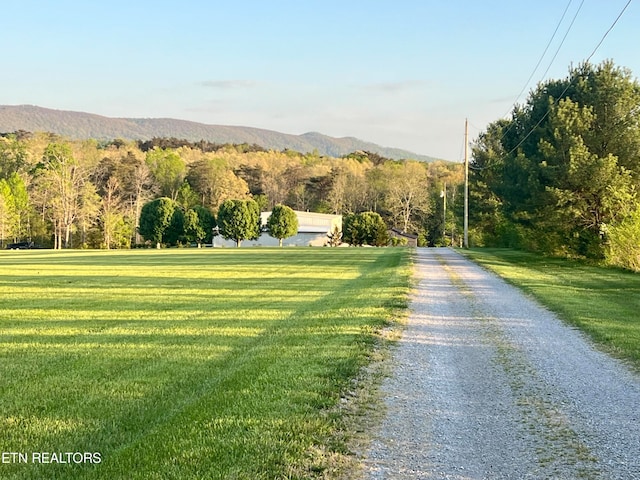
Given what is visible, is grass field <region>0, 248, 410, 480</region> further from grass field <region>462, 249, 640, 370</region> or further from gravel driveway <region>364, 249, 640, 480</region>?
grass field <region>462, 249, 640, 370</region>

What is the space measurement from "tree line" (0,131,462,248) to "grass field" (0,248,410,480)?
59.8 metres

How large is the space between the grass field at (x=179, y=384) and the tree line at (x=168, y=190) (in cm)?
5977

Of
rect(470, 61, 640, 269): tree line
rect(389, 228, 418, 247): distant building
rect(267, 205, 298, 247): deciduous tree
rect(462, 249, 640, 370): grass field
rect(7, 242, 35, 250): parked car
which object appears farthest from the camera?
rect(389, 228, 418, 247): distant building

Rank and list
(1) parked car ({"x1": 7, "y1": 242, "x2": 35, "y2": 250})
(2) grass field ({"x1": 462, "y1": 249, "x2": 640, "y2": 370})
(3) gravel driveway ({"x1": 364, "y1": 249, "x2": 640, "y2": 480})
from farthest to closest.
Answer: (1) parked car ({"x1": 7, "y1": 242, "x2": 35, "y2": 250}) → (2) grass field ({"x1": 462, "y1": 249, "x2": 640, "y2": 370}) → (3) gravel driveway ({"x1": 364, "y1": 249, "x2": 640, "y2": 480})

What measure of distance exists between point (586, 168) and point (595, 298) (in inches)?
525

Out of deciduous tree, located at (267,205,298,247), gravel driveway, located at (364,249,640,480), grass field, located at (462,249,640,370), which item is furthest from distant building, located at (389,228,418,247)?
gravel driveway, located at (364,249,640,480)

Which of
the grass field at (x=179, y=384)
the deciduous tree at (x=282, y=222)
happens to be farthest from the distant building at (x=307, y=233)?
the grass field at (x=179, y=384)

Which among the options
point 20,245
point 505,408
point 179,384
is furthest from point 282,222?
point 505,408

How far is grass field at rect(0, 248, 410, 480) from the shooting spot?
404 centimetres

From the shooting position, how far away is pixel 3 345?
27.5ft

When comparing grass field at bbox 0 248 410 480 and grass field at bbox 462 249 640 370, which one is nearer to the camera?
grass field at bbox 0 248 410 480

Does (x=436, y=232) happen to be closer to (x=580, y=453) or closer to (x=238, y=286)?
(x=238, y=286)

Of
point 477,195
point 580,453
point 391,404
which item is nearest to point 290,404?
point 391,404

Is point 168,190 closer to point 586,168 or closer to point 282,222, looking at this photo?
point 282,222
